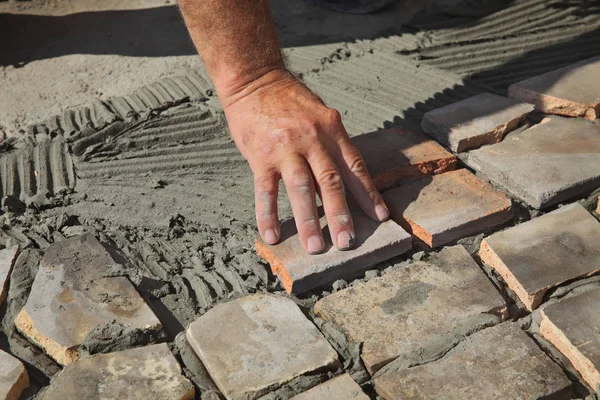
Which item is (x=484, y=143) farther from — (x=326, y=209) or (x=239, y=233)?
(x=239, y=233)

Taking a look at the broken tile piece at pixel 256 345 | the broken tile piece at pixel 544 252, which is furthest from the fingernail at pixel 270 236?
the broken tile piece at pixel 544 252

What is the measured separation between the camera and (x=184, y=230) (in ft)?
8.86

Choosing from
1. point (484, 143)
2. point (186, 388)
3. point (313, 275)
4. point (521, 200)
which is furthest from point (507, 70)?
point (186, 388)

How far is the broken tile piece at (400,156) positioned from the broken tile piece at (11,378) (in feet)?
4.61

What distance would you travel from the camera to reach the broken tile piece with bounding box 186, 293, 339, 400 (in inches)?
77.1

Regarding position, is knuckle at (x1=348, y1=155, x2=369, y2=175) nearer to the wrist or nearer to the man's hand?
the man's hand

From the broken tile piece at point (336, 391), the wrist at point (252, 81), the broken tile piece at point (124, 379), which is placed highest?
the wrist at point (252, 81)

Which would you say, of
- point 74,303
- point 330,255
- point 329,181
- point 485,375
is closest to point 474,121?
point 329,181

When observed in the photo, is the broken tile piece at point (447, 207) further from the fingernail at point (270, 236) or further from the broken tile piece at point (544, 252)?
the fingernail at point (270, 236)

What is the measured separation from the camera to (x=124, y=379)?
1.96 m

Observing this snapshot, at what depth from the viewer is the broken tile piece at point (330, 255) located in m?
2.29

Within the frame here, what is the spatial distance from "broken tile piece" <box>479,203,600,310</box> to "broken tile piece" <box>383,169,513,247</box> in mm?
109

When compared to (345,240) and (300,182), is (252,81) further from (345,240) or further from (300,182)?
(345,240)

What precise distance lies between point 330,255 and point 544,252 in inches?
28.7
